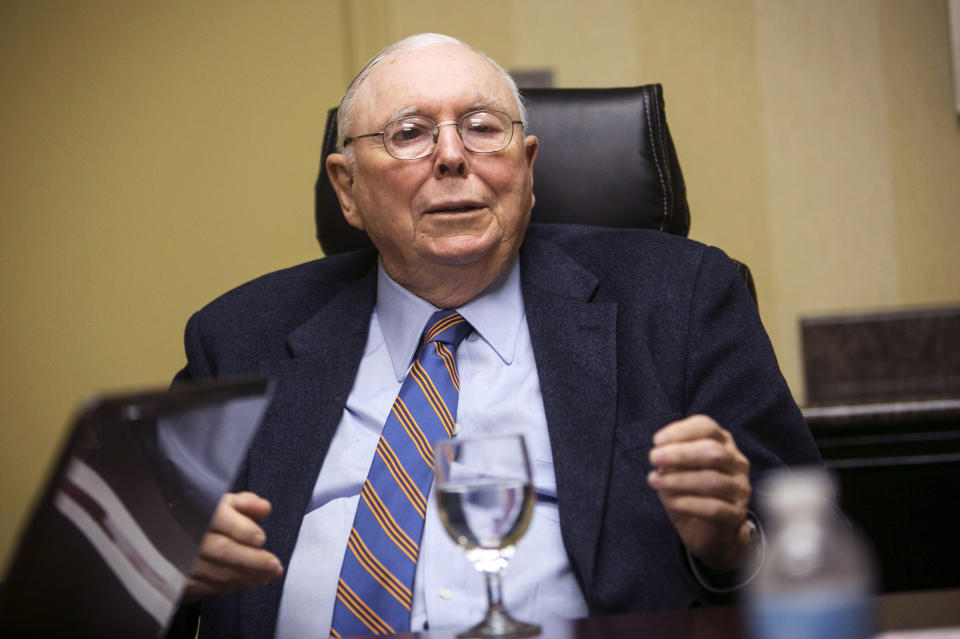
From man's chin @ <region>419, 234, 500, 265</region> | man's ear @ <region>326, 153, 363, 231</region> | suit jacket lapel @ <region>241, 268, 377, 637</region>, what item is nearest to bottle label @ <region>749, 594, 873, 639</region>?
suit jacket lapel @ <region>241, 268, 377, 637</region>

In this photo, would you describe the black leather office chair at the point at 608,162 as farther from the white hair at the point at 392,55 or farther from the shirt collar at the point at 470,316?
the shirt collar at the point at 470,316

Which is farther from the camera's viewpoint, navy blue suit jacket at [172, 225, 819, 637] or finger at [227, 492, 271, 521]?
navy blue suit jacket at [172, 225, 819, 637]

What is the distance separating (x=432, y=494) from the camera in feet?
3.93

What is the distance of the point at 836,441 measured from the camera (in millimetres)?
1902

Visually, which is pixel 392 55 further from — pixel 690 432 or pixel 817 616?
pixel 817 616

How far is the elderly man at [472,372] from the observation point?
116 centimetres

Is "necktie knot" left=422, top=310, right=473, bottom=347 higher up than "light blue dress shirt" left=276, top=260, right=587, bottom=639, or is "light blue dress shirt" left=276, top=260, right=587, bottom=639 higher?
"necktie knot" left=422, top=310, right=473, bottom=347

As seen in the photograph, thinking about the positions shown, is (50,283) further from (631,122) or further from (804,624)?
(804,624)

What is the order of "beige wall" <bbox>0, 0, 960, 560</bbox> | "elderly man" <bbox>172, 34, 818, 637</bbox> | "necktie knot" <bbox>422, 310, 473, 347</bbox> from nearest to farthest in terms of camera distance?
"elderly man" <bbox>172, 34, 818, 637</bbox>
"necktie knot" <bbox>422, 310, 473, 347</bbox>
"beige wall" <bbox>0, 0, 960, 560</bbox>

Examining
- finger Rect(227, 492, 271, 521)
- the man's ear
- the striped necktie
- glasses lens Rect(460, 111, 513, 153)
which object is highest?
glasses lens Rect(460, 111, 513, 153)

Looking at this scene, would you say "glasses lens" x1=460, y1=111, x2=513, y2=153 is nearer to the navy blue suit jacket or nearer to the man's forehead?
the man's forehead

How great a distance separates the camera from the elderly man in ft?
3.79

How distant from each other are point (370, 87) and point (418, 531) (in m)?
0.73

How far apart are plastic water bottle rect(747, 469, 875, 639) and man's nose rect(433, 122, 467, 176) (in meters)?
1.02
